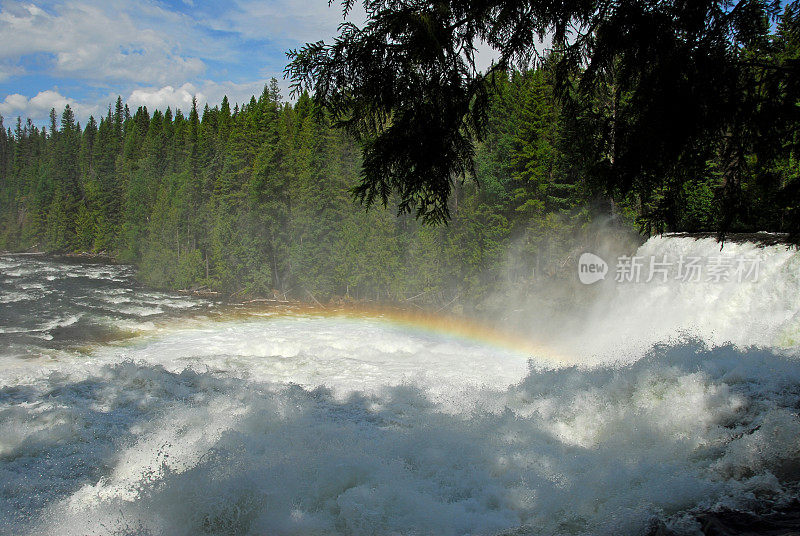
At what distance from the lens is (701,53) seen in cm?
327

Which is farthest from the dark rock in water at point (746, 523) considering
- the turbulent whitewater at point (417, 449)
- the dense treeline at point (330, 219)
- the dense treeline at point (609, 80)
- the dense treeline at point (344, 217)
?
the dense treeline at point (330, 219)

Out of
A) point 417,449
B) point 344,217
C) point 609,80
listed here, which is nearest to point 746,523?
point 417,449

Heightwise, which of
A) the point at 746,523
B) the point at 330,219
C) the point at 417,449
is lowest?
the point at 417,449

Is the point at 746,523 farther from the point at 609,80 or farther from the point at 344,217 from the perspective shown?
the point at 344,217

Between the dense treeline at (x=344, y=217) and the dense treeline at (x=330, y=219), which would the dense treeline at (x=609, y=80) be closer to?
the dense treeline at (x=344, y=217)

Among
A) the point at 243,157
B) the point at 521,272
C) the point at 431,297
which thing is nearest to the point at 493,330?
the point at 521,272

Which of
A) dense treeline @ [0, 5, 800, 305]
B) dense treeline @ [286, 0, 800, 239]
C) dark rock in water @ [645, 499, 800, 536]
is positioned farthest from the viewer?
dense treeline @ [0, 5, 800, 305]

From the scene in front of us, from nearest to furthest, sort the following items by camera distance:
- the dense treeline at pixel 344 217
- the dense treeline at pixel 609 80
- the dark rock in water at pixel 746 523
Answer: the dark rock in water at pixel 746 523, the dense treeline at pixel 609 80, the dense treeline at pixel 344 217

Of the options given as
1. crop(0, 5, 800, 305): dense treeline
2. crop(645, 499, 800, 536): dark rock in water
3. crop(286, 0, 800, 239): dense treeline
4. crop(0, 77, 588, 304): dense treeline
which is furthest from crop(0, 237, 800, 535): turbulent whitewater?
crop(0, 77, 588, 304): dense treeline

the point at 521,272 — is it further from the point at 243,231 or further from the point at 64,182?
the point at 64,182

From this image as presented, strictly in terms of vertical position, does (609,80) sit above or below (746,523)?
above

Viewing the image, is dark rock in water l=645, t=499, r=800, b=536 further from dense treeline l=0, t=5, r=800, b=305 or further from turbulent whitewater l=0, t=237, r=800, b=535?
dense treeline l=0, t=5, r=800, b=305

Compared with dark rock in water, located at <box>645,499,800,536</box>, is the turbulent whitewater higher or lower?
lower

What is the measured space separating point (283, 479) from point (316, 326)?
16.2 m
